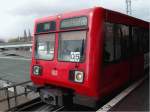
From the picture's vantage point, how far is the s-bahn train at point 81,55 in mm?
5762

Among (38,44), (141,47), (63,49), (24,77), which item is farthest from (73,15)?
(24,77)

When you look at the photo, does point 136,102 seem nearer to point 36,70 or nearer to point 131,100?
point 131,100

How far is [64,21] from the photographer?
6.48 m

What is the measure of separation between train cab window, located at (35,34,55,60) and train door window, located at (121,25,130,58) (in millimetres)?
2123

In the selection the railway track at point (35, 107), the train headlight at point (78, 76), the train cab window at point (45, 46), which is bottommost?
the railway track at point (35, 107)

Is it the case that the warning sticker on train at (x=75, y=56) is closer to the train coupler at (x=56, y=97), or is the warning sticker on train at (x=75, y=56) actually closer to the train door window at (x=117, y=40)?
the train coupler at (x=56, y=97)

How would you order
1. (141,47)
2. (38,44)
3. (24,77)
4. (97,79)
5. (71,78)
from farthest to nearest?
1. (24,77)
2. (141,47)
3. (38,44)
4. (71,78)
5. (97,79)

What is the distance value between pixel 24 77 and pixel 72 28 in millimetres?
12706

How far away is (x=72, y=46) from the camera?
244 inches

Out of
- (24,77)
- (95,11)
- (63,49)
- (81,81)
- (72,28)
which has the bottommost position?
(24,77)

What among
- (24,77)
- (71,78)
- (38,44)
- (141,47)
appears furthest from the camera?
(24,77)

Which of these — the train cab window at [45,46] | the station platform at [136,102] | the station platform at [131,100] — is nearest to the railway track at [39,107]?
the station platform at [131,100]

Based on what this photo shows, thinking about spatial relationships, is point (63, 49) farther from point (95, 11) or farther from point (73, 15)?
point (95, 11)

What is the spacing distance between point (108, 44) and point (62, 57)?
1277 millimetres
